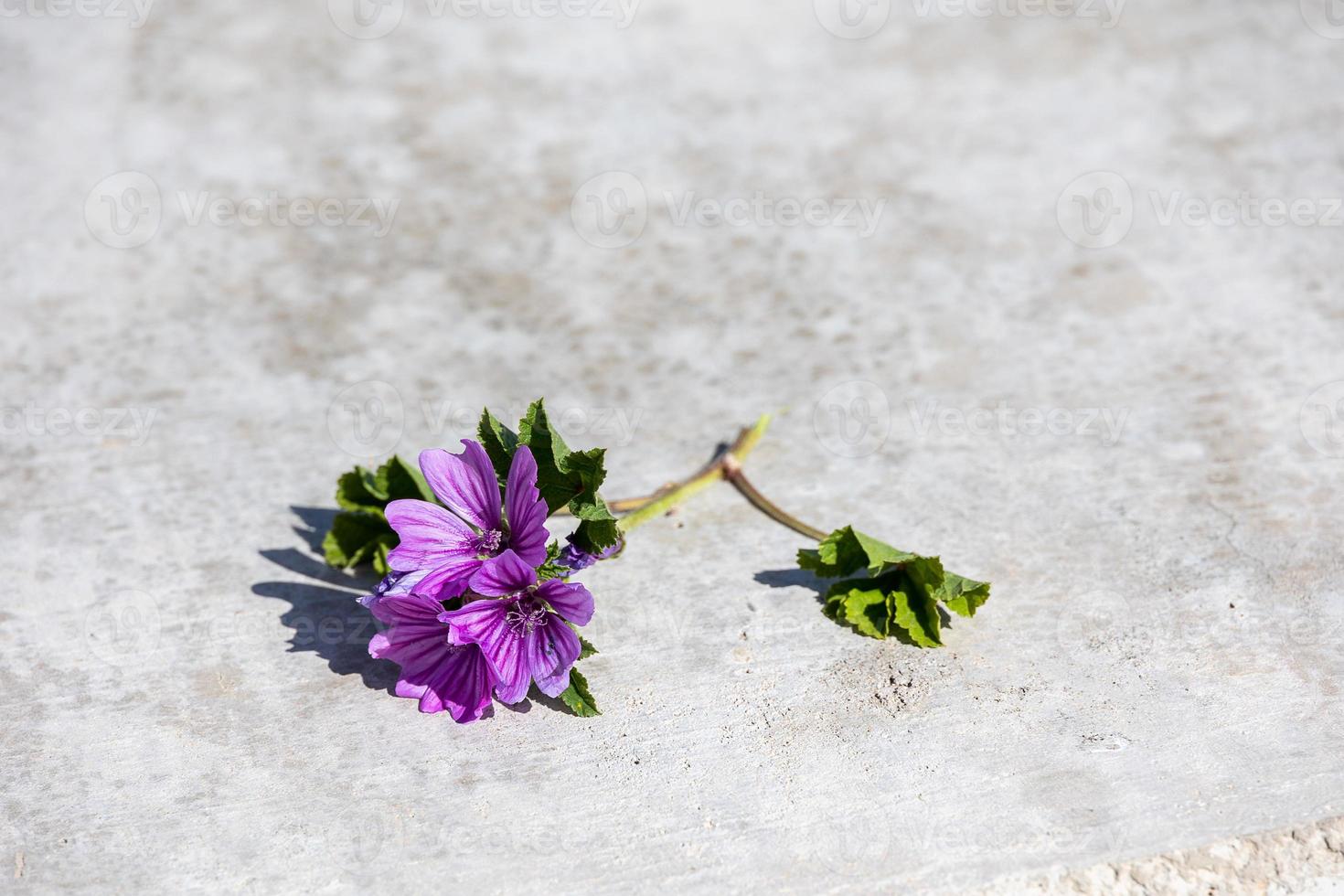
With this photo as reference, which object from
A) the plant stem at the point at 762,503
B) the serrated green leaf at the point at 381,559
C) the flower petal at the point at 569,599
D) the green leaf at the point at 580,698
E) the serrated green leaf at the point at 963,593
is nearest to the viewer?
the flower petal at the point at 569,599

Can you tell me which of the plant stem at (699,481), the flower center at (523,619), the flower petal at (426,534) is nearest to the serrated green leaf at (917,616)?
the plant stem at (699,481)

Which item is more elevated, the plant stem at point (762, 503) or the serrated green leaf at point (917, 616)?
the plant stem at point (762, 503)

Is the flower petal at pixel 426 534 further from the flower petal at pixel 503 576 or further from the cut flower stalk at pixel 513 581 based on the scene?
the flower petal at pixel 503 576

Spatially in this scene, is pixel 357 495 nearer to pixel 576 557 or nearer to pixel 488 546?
pixel 488 546

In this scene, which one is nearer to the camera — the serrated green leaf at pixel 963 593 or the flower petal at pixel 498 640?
the flower petal at pixel 498 640

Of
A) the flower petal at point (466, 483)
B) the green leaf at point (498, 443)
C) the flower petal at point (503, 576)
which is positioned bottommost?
the flower petal at point (503, 576)

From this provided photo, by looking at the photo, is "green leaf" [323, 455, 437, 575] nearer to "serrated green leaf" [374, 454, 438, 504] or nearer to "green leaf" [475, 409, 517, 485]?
"serrated green leaf" [374, 454, 438, 504]

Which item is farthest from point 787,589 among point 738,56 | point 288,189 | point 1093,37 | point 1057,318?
point 1093,37
